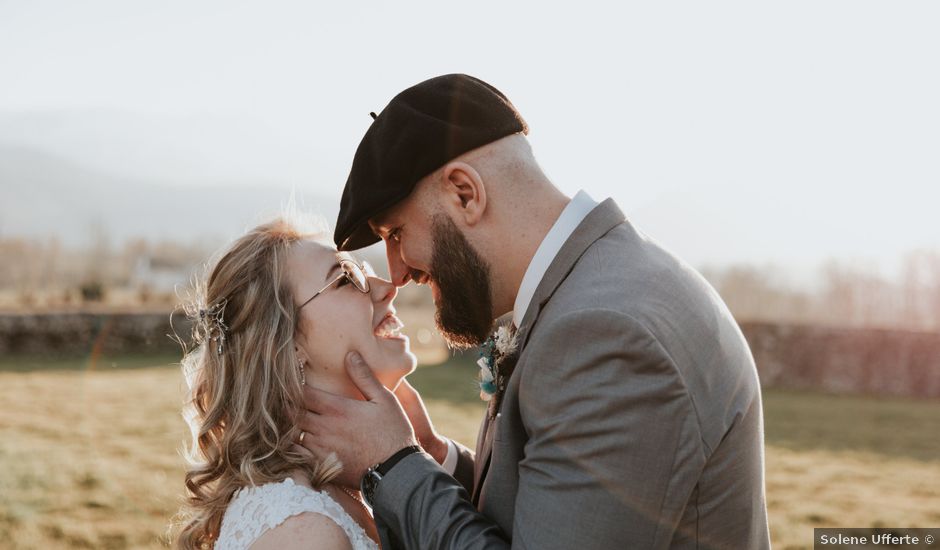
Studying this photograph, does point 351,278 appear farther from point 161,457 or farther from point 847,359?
point 847,359

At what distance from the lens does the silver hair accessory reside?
11.5ft

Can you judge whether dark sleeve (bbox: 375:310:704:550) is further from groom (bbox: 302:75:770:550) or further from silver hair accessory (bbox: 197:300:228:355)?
silver hair accessory (bbox: 197:300:228:355)

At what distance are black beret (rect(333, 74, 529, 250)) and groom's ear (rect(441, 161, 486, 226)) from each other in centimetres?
Result: 6

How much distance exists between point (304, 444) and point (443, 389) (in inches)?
599

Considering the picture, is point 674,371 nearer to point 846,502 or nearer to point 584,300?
point 584,300

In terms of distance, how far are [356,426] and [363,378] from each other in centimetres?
29

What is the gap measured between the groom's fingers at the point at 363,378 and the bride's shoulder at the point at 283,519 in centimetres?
46

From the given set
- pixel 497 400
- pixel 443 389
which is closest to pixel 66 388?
pixel 443 389

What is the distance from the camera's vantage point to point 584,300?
232cm

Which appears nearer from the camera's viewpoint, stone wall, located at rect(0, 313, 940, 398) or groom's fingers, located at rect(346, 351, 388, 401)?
groom's fingers, located at rect(346, 351, 388, 401)

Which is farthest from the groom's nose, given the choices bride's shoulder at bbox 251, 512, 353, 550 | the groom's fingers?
bride's shoulder at bbox 251, 512, 353, 550

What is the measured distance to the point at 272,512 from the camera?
3018 millimetres

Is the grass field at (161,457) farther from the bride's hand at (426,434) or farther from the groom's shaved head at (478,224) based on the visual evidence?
the groom's shaved head at (478,224)

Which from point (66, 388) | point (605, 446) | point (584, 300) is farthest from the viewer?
point (66, 388)
